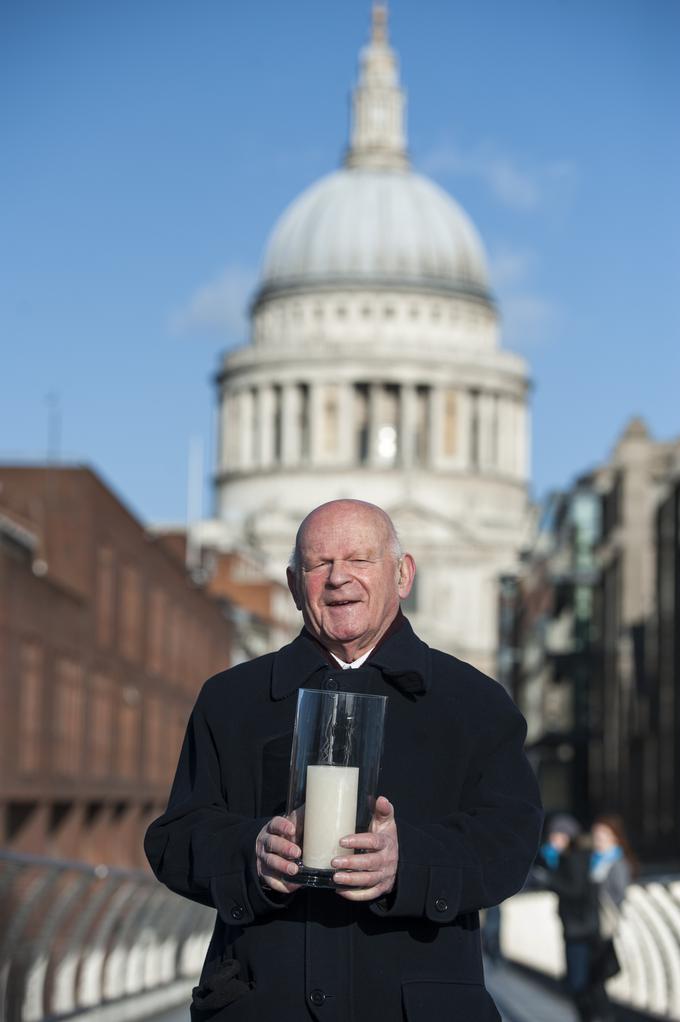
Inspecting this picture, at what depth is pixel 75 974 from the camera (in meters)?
14.6

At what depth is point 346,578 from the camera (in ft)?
18.2

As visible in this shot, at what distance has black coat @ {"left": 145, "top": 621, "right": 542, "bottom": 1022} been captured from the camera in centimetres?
528

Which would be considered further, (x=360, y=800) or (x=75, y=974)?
(x=75, y=974)

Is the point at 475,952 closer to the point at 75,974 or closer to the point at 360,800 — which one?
the point at 360,800

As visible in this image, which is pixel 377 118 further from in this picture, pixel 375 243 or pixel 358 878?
pixel 358 878

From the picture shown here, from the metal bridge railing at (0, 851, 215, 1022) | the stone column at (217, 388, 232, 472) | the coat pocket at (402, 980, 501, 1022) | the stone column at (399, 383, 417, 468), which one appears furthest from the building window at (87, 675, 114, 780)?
the stone column at (217, 388, 232, 472)

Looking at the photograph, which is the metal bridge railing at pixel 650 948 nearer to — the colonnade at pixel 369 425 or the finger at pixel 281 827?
the finger at pixel 281 827

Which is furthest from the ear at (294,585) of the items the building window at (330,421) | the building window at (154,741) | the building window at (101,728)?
the building window at (330,421)

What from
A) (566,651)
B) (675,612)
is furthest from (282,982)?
(566,651)

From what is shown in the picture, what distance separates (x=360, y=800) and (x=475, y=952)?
570 millimetres

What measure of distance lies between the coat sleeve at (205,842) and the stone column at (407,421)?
142m

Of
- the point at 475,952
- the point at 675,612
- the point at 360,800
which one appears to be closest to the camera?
the point at 360,800

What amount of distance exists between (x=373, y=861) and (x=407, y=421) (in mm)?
144081

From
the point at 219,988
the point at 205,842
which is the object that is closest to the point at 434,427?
the point at 205,842
